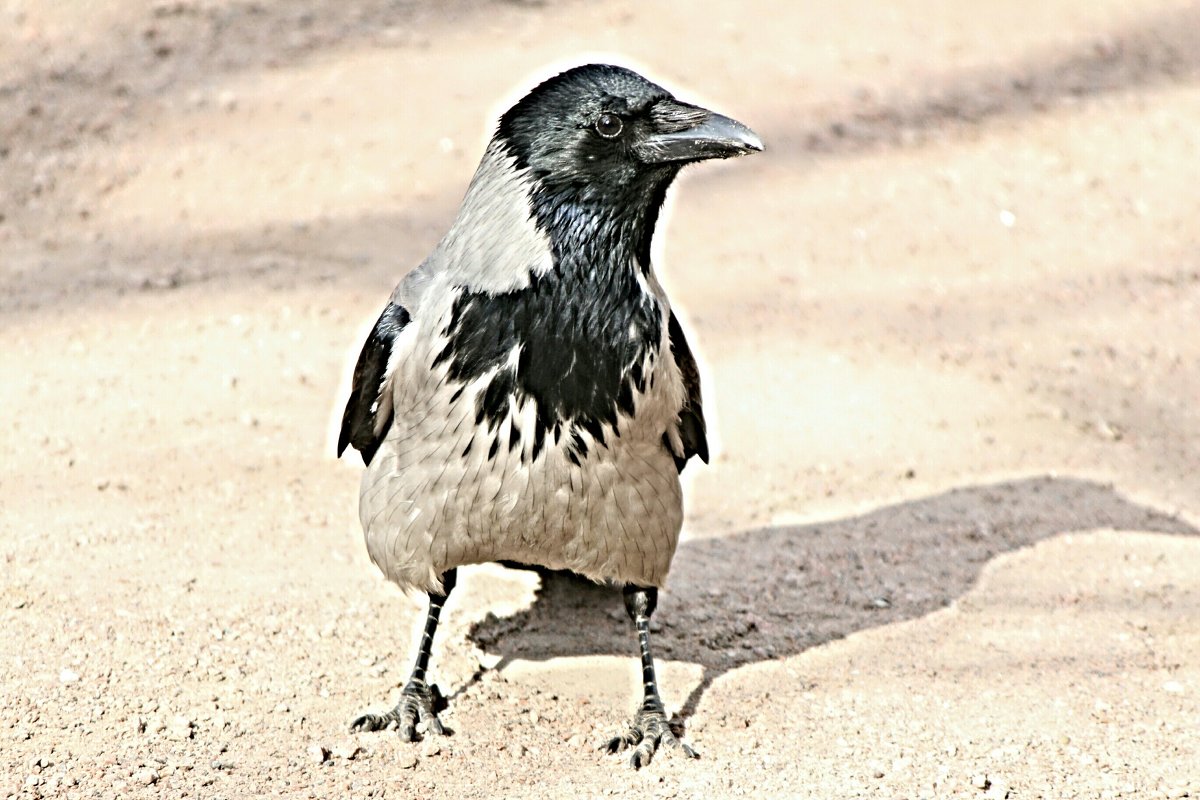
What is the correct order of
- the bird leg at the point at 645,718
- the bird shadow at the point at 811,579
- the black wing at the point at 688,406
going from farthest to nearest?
1. the bird shadow at the point at 811,579
2. the black wing at the point at 688,406
3. the bird leg at the point at 645,718

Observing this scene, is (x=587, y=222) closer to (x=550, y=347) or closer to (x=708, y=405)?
(x=550, y=347)

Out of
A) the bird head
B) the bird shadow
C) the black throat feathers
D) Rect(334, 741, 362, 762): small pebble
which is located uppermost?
the bird head

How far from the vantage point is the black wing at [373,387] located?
4.12 m

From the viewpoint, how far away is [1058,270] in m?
7.89

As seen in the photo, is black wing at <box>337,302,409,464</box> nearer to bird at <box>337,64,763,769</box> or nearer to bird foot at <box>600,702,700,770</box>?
bird at <box>337,64,763,769</box>

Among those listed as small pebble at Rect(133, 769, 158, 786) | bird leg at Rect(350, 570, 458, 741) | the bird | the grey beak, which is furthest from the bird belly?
small pebble at Rect(133, 769, 158, 786)

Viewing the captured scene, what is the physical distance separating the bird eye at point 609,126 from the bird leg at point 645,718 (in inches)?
53.0

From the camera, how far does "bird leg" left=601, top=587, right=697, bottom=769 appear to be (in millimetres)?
4102

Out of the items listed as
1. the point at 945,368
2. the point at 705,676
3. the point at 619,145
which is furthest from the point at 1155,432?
the point at 619,145

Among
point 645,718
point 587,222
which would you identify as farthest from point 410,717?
point 587,222

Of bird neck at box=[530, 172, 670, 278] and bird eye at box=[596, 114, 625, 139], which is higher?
bird eye at box=[596, 114, 625, 139]

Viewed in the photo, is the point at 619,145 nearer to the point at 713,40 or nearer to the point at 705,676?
the point at 705,676

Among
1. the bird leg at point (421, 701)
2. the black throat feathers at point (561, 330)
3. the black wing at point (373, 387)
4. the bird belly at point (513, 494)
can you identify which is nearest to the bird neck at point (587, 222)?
the black throat feathers at point (561, 330)

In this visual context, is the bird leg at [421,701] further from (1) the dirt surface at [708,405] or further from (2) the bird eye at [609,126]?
(2) the bird eye at [609,126]
